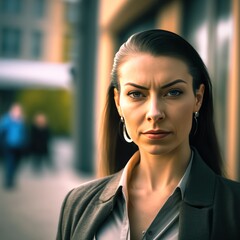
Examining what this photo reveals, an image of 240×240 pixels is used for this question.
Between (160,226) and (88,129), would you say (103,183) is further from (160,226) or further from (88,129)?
(88,129)

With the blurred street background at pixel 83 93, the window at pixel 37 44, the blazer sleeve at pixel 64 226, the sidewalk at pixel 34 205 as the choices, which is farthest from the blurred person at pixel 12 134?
the window at pixel 37 44

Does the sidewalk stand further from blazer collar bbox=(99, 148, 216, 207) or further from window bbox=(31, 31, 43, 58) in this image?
window bbox=(31, 31, 43, 58)

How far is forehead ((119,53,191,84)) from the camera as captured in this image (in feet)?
3.93

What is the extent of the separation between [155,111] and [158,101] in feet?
0.12

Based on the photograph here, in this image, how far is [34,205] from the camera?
257 inches

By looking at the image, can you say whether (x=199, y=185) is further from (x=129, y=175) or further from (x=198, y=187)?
(x=129, y=175)

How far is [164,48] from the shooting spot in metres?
1.21

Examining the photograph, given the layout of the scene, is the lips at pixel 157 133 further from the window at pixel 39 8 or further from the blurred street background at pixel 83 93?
the window at pixel 39 8

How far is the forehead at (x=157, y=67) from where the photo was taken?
3.93 feet

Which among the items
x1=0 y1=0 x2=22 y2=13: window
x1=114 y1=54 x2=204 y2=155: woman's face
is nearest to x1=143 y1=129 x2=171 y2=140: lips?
x1=114 y1=54 x2=204 y2=155: woman's face

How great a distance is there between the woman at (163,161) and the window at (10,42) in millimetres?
26811

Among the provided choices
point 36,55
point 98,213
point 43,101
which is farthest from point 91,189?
point 36,55

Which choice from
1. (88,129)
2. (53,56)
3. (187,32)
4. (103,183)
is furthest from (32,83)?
Result: (103,183)

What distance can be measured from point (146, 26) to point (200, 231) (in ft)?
18.6
